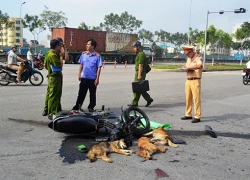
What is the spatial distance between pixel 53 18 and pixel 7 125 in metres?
53.8

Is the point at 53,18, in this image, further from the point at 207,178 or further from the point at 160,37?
the point at 160,37

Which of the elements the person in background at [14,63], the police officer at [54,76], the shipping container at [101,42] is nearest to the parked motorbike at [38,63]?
the person in background at [14,63]

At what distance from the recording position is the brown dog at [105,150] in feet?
14.5

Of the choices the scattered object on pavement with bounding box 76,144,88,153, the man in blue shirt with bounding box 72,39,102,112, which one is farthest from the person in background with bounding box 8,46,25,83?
the scattered object on pavement with bounding box 76,144,88,153

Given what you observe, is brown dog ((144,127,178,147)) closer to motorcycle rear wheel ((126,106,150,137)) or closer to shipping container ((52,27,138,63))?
motorcycle rear wheel ((126,106,150,137))

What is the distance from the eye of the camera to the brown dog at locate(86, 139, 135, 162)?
4418 millimetres

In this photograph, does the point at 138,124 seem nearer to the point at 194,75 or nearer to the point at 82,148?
the point at 82,148

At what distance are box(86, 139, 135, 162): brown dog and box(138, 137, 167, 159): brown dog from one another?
0.61ft

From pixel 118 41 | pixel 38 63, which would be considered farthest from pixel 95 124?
pixel 118 41

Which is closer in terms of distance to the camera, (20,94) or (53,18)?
(20,94)

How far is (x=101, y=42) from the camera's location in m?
38.3

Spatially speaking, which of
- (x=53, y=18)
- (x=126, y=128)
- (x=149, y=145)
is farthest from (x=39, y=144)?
(x=53, y=18)

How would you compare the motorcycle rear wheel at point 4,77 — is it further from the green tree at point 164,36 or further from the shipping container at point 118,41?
the green tree at point 164,36

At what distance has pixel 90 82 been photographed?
22.9 feet
